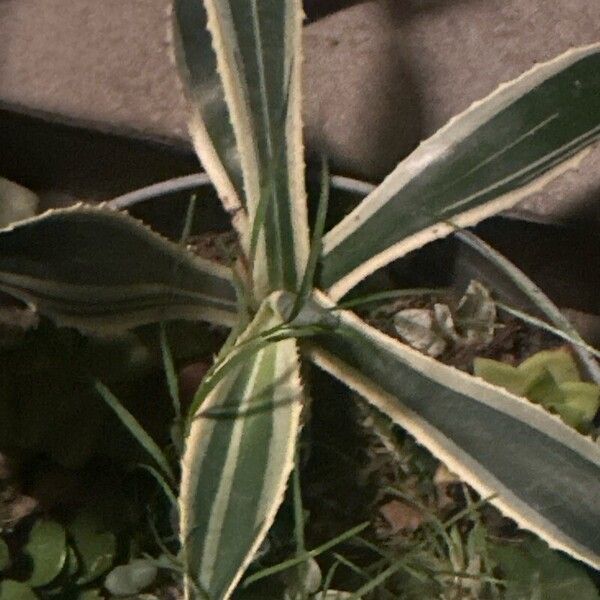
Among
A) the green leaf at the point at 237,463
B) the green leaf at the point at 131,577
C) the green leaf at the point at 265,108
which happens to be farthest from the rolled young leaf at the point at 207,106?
the green leaf at the point at 131,577

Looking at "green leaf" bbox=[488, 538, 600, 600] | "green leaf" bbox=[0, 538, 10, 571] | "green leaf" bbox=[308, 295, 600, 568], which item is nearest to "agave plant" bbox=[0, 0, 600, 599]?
"green leaf" bbox=[308, 295, 600, 568]

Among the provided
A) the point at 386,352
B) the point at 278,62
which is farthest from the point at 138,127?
the point at 386,352

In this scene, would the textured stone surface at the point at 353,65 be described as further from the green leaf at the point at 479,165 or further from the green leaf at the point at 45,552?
the green leaf at the point at 45,552

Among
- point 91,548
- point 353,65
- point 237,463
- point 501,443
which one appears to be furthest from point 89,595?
point 353,65

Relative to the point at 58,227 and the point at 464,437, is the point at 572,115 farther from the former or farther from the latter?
the point at 58,227

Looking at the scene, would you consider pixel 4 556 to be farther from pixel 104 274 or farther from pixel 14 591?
pixel 104 274

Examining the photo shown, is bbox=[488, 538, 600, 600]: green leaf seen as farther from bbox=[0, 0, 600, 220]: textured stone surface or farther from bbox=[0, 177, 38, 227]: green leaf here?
bbox=[0, 177, 38, 227]: green leaf

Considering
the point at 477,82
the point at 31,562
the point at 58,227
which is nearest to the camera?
the point at 58,227
